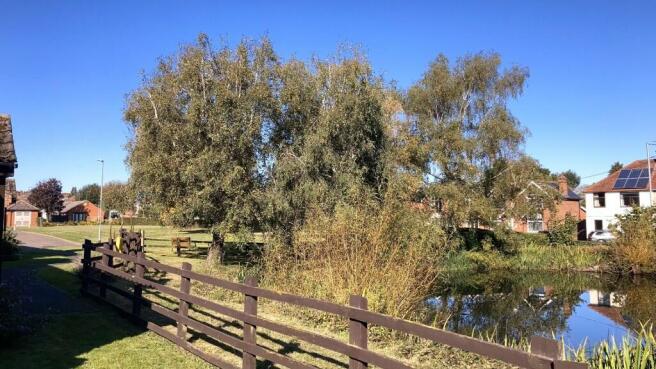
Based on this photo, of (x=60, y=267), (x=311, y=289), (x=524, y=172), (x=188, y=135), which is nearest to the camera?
(x=311, y=289)

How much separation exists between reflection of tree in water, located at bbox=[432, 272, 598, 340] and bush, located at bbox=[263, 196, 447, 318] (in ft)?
5.47

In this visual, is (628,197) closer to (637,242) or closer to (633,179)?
(633,179)

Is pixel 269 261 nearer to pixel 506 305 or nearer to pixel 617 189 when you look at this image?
pixel 506 305

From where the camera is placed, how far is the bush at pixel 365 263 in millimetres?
10500

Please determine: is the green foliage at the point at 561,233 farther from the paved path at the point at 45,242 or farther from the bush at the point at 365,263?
the paved path at the point at 45,242

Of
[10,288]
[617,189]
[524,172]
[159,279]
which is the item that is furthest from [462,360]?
[617,189]

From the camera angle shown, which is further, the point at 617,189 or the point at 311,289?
the point at 617,189

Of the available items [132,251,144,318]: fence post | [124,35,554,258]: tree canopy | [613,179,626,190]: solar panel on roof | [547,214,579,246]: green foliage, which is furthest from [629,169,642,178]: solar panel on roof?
[132,251,144,318]: fence post

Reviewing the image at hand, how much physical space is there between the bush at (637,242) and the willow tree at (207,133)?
20.6 metres

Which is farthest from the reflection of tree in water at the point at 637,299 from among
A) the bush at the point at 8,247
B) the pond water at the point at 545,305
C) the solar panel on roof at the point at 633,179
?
the solar panel on roof at the point at 633,179

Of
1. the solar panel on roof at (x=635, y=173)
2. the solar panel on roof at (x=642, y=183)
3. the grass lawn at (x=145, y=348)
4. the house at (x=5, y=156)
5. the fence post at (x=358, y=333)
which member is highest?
the solar panel on roof at (x=635, y=173)

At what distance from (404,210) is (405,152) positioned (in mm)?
17345

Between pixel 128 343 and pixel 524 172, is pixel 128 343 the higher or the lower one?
the lower one

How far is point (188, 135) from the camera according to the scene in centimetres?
1934
